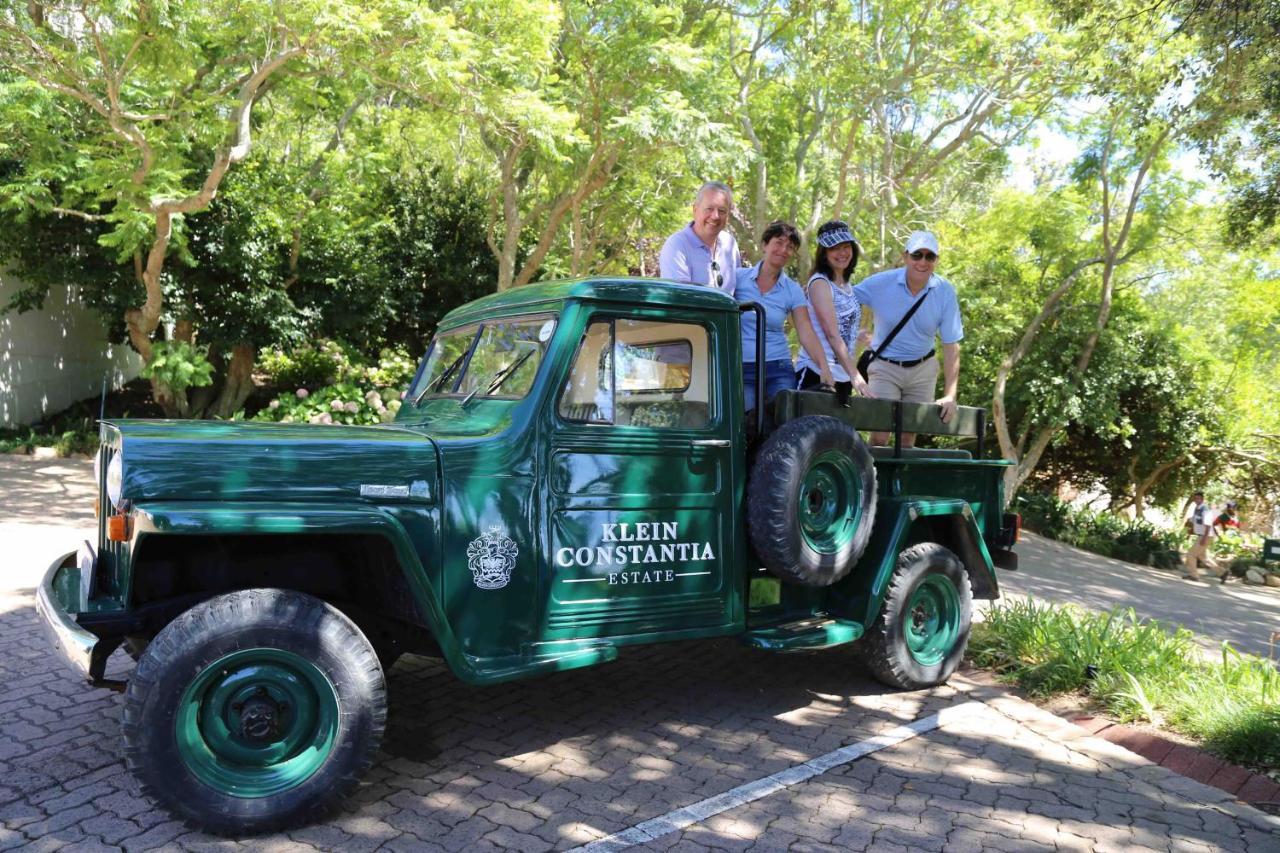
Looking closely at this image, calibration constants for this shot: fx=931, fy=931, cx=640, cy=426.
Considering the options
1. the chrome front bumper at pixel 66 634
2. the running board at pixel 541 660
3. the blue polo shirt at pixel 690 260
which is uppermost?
the blue polo shirt at pixel 690 260

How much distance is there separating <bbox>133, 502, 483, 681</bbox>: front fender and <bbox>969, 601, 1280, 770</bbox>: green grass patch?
368 centimetres

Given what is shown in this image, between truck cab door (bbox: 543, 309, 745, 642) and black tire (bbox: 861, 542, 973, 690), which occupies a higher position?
truck cab door (bbox: 543, 309, 745, 642)

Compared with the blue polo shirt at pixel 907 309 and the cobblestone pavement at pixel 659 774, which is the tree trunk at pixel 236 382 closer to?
the cobblestone pavement at pixel 659 774

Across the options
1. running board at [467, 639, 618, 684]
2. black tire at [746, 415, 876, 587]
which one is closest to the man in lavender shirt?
black tire at [746, 415, 876, 587]

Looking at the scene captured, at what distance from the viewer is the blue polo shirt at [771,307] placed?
4961 millimetres

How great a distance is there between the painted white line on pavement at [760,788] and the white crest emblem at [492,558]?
1.06m

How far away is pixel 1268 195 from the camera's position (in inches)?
423

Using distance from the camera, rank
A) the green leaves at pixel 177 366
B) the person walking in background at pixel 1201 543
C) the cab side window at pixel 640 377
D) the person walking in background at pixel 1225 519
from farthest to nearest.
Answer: the person walking in background at pixel 1225 519, the person walking in background at pixel 1201 543, the green leaves at pixel 177 366, the cab side window at pixel 640 377

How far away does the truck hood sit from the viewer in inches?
130

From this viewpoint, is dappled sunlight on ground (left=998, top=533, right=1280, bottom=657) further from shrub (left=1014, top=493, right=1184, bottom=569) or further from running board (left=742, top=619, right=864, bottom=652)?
running board (left=742, top=619, right=864, bottom=652)

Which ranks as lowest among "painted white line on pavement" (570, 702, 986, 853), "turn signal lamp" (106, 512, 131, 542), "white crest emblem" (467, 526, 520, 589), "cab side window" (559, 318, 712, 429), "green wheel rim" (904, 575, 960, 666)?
"painted white line on pavement" (570, 702, 986, 853)

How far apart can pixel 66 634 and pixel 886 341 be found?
4.76m

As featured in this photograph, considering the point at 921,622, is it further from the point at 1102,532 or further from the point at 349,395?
the point at 1102,532

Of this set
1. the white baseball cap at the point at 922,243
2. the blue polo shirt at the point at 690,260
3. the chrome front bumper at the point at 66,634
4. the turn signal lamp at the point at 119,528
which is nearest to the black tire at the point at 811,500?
the blue polo shirt at the point at 690,260
